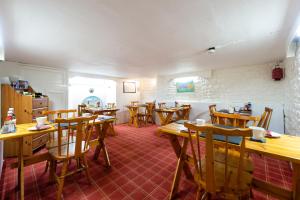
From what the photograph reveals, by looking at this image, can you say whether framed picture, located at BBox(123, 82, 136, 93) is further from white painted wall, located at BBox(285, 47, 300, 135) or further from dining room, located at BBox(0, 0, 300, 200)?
white painted wall, located at BBox(285, 47, 300, 135)

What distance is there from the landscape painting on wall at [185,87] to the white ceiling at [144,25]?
8.10 ft

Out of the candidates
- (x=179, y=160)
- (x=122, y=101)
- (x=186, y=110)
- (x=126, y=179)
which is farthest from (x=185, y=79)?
(x=126, y=179)

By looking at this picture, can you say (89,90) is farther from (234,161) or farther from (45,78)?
(234,161)

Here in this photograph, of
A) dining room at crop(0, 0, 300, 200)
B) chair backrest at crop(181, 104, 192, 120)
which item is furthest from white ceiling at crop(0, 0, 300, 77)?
chair backrest at crop(181, 104, 192, 120)

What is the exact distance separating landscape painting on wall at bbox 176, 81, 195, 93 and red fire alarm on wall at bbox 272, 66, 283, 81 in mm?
2147

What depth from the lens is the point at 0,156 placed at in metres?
1.86

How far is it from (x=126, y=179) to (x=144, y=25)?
6.50ft

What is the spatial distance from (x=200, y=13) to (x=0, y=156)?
3135 millimetres

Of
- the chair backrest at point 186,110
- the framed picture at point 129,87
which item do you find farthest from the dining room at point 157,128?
the framed picture at point 129,87

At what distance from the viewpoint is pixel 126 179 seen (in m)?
1.80

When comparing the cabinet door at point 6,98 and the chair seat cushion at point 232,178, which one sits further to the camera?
the cabinet door at point 6,98

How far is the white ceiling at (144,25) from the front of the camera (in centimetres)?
122

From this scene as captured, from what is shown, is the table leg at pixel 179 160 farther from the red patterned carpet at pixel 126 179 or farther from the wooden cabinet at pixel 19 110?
the wooden cabinet at pixel 19 110

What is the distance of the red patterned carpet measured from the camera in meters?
1.53
